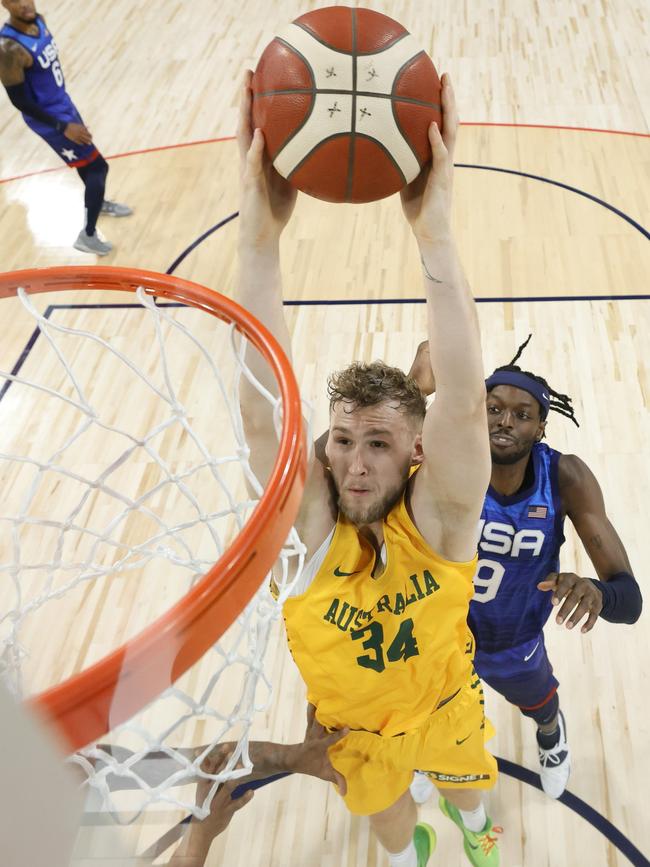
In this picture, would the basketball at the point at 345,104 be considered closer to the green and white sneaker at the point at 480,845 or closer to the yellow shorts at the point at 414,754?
the yellow shorts at the point at 414,754

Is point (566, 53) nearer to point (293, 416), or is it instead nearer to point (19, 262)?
point (19, 262)

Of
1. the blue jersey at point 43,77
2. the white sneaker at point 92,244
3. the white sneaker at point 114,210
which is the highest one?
the blue jersey at point 43,77

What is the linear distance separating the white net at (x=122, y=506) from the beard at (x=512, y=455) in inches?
29.8

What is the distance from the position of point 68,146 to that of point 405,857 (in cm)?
458

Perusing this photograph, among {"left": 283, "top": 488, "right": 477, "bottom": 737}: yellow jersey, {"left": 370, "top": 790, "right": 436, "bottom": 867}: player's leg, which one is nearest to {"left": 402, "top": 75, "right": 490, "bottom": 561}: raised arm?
{"left": 283, "top": 488, "right": 477, "bottom": 737}: yellow jersey

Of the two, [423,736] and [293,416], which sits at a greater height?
[293,416]

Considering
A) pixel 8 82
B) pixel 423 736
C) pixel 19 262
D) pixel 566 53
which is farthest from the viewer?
pixel 566 53

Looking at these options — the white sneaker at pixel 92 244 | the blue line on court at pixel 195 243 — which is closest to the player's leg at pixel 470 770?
the blue line on court at pixel 195 243

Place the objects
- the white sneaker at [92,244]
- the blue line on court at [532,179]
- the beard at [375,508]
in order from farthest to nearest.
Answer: the white sneaker at [92,244] < the blue line on court at [532,179] < the beard at [375,508]

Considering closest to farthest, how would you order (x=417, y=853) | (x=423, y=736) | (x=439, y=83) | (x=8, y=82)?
(x=439, y=83)
(x=423, y=736)
(x=417, y=853)
(x=8, y=82)

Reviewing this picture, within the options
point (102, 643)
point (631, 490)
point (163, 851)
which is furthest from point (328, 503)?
point (631, 490)

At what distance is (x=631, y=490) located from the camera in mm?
3943

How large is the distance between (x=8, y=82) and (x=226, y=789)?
4.58 m

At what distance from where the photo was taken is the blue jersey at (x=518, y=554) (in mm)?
2555
